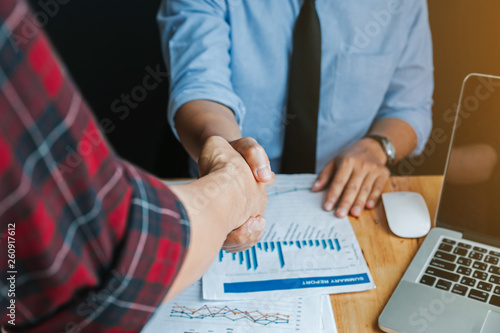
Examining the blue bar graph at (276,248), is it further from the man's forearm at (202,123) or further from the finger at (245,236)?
the man's forearm at (202,123)

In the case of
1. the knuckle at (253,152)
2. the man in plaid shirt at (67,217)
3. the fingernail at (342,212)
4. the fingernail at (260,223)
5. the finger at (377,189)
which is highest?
the man in plaid shirt at (67,217)

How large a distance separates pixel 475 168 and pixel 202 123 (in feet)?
1.62

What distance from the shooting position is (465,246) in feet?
2.40

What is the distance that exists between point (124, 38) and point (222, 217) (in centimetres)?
110

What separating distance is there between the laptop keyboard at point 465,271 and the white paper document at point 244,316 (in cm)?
16

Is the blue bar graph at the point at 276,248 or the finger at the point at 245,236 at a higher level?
the finger at the point at 245,236

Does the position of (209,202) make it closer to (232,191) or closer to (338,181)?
(232,191)

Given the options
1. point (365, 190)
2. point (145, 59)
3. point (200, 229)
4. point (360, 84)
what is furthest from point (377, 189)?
point (145, 59)

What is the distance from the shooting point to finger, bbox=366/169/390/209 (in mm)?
868

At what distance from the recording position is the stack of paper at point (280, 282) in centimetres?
63

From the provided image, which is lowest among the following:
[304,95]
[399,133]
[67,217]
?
[399,133]

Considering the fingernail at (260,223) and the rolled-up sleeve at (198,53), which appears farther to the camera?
the rolled-up sleeve at (198,53)

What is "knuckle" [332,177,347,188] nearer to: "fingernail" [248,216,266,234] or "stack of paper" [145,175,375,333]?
"stack of paper" [145,175,375,333]

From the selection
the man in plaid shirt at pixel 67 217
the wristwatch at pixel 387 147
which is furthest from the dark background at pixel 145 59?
the man in plaid shirt at pixel 67 217
